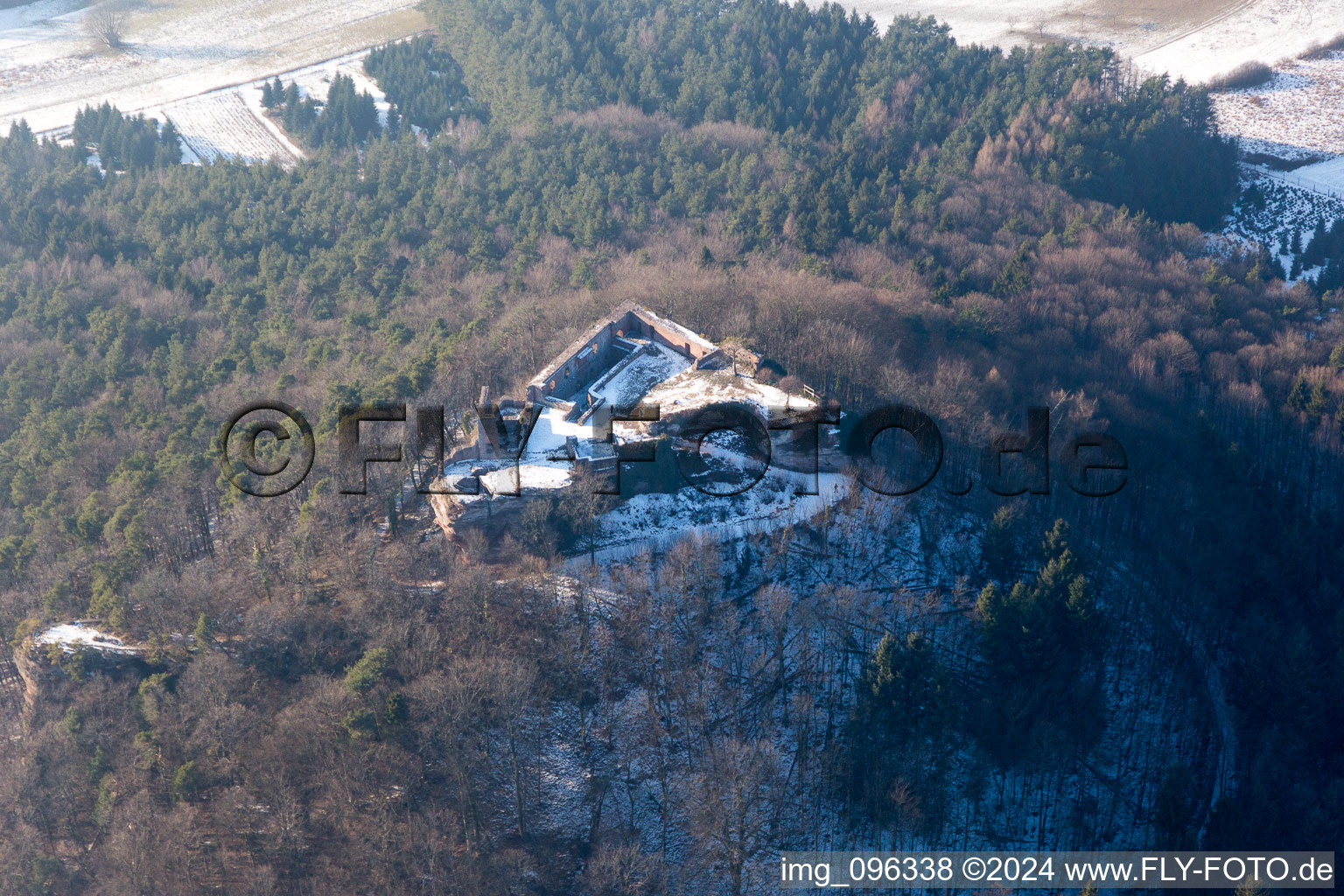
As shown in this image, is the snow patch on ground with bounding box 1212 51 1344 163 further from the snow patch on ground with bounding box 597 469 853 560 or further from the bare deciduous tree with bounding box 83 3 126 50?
the bare deciduous tree with bounding box 83 3 126 50

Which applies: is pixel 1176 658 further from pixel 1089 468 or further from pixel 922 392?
pixel 922 392

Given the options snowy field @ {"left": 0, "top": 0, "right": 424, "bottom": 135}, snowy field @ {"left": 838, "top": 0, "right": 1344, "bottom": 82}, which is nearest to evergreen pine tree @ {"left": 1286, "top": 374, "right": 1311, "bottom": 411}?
snowy field @ {"left": 838, "top": 0, "right": 1344, "bottom": 82}

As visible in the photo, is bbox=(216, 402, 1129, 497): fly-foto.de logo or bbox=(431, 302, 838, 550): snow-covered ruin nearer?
bbox=(431, 302, 838, 550): snow-covered ruin

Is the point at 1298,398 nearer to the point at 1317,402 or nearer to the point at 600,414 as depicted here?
the point at 1317,402

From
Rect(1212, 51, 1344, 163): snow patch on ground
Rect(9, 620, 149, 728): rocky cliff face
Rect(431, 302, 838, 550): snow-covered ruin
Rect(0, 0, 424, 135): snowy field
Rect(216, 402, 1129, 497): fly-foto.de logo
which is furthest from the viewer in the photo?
Rect(0, 0, 424, 135): snowy field

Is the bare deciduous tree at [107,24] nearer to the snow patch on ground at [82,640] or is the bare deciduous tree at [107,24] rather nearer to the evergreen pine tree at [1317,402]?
the snow patch on ground at [82,640]

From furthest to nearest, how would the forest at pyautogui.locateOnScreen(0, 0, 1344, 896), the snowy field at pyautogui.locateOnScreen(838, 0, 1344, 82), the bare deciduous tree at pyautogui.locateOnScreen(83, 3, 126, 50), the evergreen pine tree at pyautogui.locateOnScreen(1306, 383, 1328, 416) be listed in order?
the snowy field at pyautogui.locateOnScreen(838, 0, 1344, 82), the bare deciduous tree at pyautogui.locateOnScreen(83, 3, 126, 50), the evergreen pine tree at pyautogui.locateOnScreen(1306, 383, 1328, 416), the forest at pyautogui.locateOnScreen(0, 0, 1344, 896)
